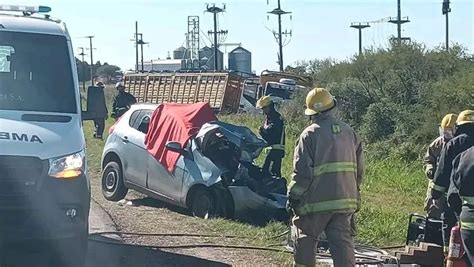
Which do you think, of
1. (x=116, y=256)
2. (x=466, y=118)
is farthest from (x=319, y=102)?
(x=116, y=256)

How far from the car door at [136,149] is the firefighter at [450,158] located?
554cm

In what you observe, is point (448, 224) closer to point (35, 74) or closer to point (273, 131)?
point (35, 74)

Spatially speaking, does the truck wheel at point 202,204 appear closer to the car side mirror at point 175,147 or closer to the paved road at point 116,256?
the car side mirror at point 175,147

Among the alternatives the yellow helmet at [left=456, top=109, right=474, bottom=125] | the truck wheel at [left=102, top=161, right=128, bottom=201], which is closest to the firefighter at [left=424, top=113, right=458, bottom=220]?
the yellow helmet at [left=456, top=109, right=474, bottom=125]

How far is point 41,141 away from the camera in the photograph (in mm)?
7656

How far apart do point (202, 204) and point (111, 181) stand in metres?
2.37

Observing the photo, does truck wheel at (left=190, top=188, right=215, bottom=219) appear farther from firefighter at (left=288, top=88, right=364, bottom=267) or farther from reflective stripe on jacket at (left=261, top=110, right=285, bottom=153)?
firefighter at (left=288, top=88, right=364, bottom=267)

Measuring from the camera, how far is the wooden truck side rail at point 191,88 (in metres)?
38.9

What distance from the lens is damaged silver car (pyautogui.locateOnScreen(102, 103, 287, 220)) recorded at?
1155 centimetres

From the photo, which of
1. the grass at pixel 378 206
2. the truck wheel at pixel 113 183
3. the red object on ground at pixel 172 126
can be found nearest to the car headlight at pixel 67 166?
the grass at pixel 378 206

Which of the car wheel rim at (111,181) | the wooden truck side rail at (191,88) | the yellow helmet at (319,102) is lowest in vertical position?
the car wheel rim at (111,181)

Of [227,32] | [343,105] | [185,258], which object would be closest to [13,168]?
[185,258]

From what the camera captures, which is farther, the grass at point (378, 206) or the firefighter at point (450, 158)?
the grass at point (378, 206)

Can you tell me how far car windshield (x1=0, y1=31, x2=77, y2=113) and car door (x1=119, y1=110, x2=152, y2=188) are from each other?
427 cm
